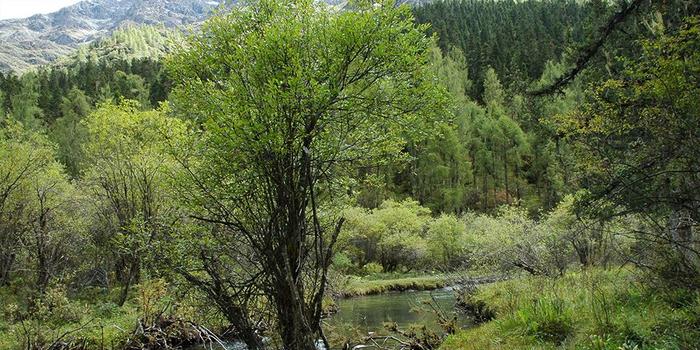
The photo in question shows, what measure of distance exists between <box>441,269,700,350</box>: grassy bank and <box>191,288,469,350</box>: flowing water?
4.39 m

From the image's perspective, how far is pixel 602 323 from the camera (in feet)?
27.8

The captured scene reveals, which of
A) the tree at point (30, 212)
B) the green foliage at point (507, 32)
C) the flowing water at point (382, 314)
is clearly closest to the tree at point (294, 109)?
the flowing water at point (382, 314)

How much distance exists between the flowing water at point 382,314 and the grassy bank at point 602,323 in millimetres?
4386

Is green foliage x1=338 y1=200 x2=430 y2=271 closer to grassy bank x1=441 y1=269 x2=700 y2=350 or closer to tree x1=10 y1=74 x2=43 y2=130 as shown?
grassy bank x1=441 y1=269 x2=700 y2=350

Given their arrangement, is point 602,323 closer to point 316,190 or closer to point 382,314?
point 316,190

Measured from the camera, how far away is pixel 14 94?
281ft

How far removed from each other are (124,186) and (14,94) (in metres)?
76.4

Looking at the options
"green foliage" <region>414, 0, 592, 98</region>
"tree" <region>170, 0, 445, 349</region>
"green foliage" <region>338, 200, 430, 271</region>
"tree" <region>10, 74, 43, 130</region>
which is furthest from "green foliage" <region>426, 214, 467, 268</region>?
"tree" <region>10, 74, 43, 130</region>

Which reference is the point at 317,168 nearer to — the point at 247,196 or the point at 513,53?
the point at 247,196

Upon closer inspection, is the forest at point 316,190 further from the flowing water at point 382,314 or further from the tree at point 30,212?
the flowing water at point 382,314

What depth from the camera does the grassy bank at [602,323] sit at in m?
7.06

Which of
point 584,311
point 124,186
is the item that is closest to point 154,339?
point 124,186

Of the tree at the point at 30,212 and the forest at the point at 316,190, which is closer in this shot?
the forest at the point at 316,190

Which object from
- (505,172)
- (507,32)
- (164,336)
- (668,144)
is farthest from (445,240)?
(507,32)
